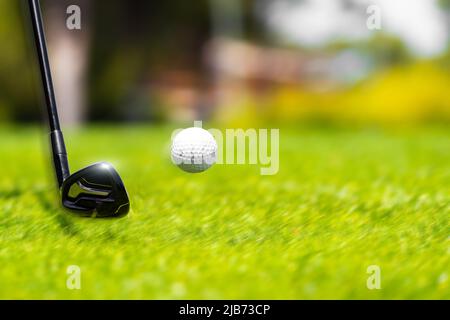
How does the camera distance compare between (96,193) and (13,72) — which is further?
(13,72)

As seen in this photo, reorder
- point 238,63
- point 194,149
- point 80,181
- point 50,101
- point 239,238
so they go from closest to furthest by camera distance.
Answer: point 239,238
point 80,181
point 50,101
point 194,149
point 238,63

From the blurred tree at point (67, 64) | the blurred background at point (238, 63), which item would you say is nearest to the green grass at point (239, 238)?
the blurred tree at point (67, 64)

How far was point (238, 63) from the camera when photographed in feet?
80.9

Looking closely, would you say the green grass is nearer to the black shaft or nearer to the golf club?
the golf club

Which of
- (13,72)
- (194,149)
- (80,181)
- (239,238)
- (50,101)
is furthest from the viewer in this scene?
(13,72)

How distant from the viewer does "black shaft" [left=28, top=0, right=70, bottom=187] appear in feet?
12.3

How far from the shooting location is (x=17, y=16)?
19.4 metres

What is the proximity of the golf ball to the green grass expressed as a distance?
18 centimetres

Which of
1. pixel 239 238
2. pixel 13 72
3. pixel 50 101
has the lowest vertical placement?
pixel 239 238

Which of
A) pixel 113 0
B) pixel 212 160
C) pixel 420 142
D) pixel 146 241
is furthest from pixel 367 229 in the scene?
pixel 113 0

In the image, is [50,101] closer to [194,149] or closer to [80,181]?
[80,181]

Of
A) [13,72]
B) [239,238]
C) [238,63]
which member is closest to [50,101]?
[239,238]

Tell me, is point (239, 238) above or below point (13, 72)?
below

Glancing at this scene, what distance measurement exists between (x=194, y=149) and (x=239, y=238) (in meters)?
1.57
